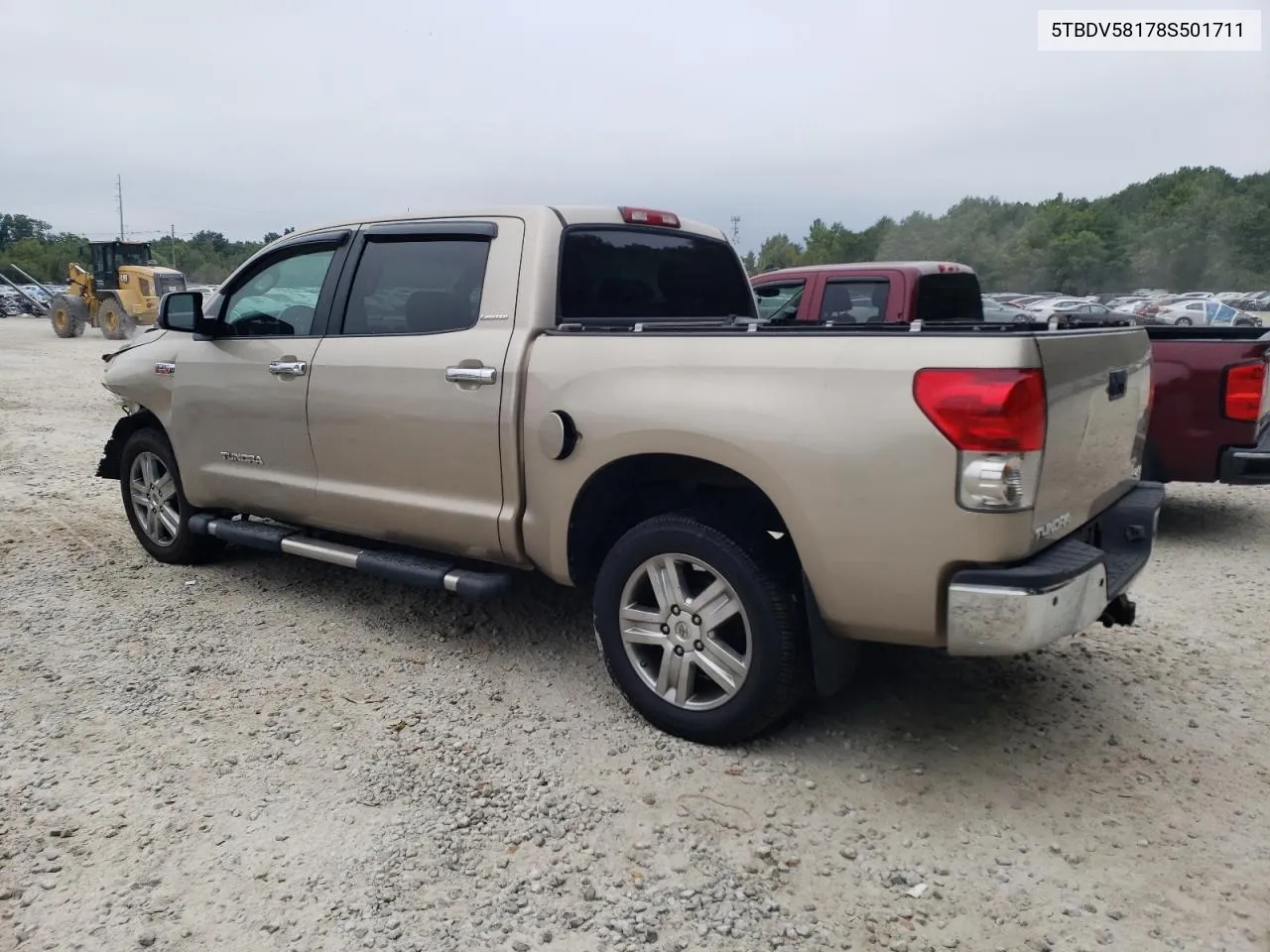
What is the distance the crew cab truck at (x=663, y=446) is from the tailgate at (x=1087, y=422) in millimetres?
18

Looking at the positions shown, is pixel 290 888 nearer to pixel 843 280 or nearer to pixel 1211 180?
pixel 843 280

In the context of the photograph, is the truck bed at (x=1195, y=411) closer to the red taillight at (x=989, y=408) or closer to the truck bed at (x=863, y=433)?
the truck bed at (x=863, y=433)

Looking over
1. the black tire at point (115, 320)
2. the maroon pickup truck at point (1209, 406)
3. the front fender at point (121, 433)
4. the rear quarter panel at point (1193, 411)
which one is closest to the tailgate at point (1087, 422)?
the maroon pickup truck at point (1209, 406)

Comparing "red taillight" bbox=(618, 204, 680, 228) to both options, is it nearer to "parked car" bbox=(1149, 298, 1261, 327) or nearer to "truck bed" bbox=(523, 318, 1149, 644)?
"truck bed" bbox=(523, 318, 1149, 644)

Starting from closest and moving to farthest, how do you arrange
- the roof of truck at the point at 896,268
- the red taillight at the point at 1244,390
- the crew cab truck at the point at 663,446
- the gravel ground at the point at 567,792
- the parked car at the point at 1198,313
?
the gravel ground at the point at 567,792
the crew cab truck at the point at 663,446
the red taillight at the point at 1244,390
the roof of truck at the point at 896,268
the parked car at the point at 1198,313

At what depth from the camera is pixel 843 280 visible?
8.19 meters

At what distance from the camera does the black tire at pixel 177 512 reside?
562 cm

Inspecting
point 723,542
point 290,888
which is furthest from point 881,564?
point 290,888

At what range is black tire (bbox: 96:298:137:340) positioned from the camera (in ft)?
95.8

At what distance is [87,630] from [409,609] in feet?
4.95

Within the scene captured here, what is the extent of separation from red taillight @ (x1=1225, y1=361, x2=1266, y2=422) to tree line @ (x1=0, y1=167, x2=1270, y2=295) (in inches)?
2369

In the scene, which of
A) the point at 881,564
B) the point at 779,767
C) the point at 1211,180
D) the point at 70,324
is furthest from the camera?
the point at 1211,180

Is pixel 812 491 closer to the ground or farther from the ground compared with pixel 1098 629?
farther from the ground

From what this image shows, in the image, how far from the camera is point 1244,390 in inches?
236
